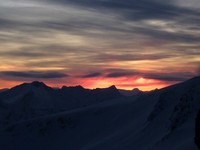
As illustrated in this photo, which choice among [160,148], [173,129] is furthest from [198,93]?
[160,148]

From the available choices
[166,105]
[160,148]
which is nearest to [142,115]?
[166,105]

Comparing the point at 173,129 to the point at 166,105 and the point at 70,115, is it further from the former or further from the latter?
the point at 70,115

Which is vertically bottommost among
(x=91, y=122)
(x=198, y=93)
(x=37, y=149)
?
(x=37, y=149)

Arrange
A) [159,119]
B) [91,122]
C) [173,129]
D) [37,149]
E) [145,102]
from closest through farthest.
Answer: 1. [173,129]
2. [159,119]
3. [145,102]
4. [91,122]
5. [37,149]

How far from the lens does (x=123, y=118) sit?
160 meters

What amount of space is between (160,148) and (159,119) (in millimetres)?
25729

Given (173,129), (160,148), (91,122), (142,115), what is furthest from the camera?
(91,122)

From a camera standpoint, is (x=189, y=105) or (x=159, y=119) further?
(x=159, y=119)

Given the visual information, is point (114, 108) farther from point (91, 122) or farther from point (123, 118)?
point (123, 118)

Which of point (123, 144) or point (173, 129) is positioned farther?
point (123, 144)

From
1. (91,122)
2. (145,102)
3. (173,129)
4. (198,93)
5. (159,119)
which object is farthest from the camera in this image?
(91,122)

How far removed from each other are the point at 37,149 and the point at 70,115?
20.6m

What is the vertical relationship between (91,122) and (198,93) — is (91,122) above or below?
below

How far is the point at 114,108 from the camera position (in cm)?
18262
